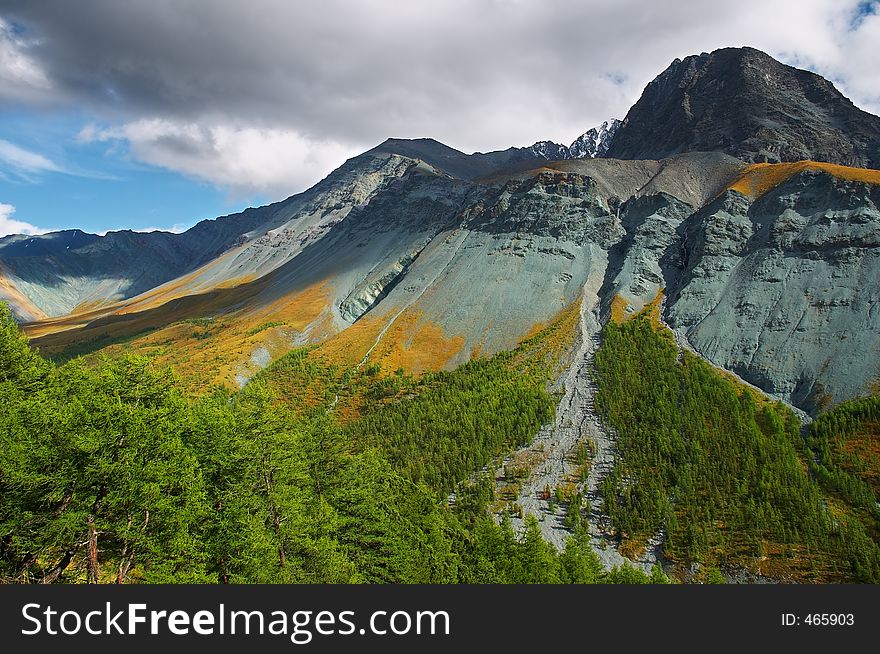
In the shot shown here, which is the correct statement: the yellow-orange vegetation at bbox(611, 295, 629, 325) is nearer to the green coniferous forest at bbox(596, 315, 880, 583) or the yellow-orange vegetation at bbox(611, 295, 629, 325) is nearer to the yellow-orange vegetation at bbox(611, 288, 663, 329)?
the yellow-orange vegetation at bbox(611, 288, 663, 329)

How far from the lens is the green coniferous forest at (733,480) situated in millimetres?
40125

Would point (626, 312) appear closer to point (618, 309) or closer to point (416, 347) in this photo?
point (618, 309)

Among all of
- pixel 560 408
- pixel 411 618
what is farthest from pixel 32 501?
pixel 560 408

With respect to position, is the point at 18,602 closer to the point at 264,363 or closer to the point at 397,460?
the point at 397,460

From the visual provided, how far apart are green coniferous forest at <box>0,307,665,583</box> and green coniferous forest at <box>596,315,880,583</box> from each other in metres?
20.8

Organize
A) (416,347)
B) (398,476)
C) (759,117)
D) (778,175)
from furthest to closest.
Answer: (759,117)
(778,175)
(416,347)
(398,476)

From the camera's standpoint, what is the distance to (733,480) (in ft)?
156

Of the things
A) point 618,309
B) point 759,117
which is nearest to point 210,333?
point 618,309

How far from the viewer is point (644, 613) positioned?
41.6 ft

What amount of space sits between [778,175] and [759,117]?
5238cm

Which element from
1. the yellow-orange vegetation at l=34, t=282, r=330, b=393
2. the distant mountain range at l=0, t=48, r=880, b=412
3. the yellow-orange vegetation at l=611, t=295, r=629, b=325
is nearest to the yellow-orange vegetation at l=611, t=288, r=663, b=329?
the yellow-orange vegetation at l=611, t=295, r=629, b=325

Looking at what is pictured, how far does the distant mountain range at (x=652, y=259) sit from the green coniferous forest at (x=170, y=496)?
55.4m

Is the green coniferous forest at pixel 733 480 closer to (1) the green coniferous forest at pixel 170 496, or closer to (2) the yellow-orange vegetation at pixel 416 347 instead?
(1) the green coniferous forest at pixel 170 496

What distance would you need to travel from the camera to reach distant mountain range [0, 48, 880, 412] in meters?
71.4
